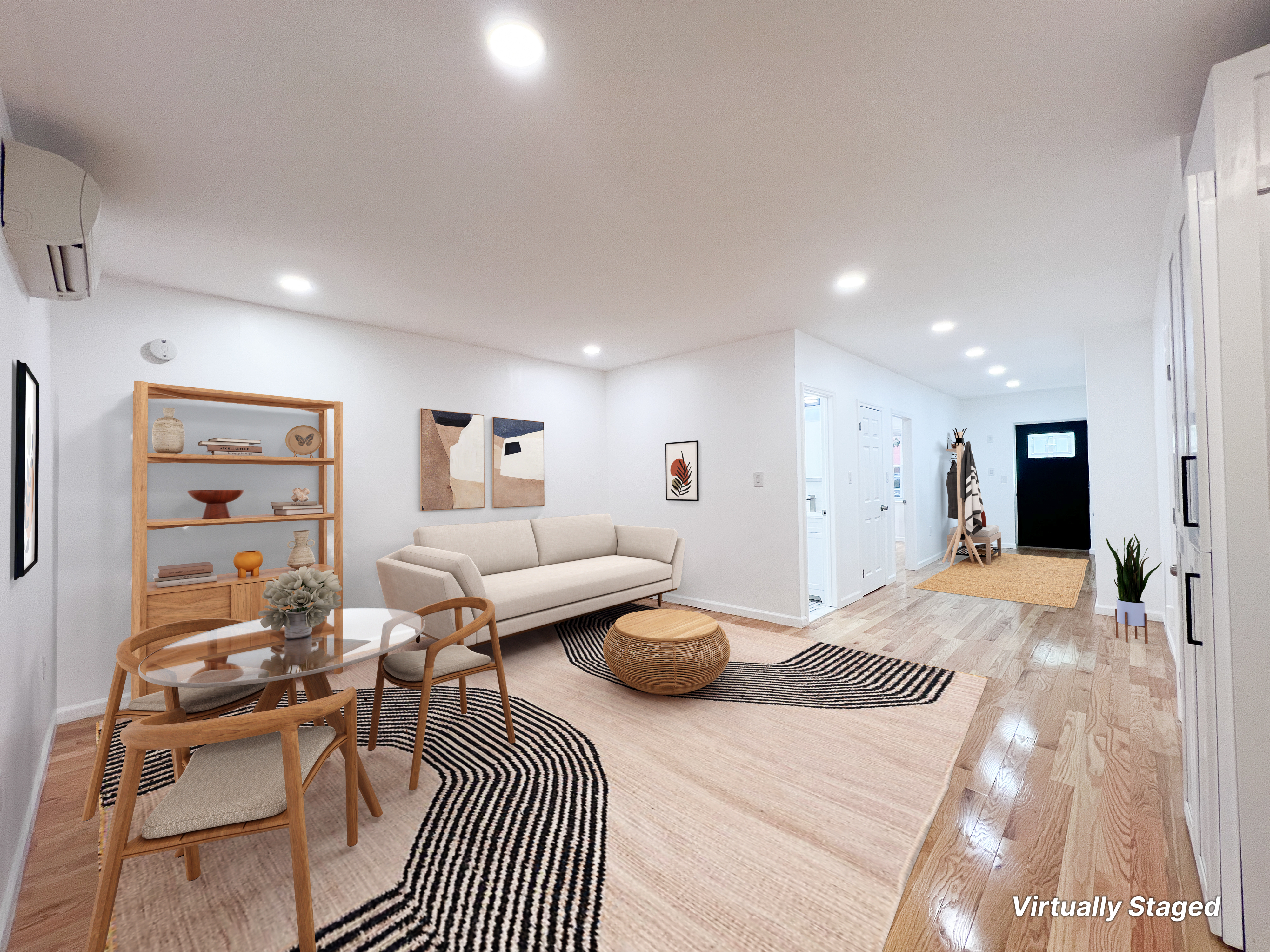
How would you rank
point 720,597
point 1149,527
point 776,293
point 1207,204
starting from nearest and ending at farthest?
point 1207,204, point 776,293, point 1149,527, point 720,597

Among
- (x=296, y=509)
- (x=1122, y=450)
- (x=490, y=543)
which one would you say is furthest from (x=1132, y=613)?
(x=296, y=509)

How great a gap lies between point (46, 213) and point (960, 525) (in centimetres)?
869

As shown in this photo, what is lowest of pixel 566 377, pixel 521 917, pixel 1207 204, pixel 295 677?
pixel 521 917

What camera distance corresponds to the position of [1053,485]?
8219 mm

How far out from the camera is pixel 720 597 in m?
4.92

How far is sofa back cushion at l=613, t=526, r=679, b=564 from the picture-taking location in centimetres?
492

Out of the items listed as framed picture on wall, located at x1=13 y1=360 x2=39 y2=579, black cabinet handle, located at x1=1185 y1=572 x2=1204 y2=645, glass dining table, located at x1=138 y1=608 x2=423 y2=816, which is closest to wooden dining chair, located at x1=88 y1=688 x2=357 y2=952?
glass dining table, located at x1=138 y1=608 x2=423 y2=816

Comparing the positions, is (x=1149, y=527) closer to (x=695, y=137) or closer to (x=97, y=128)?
(x=695, y=137)

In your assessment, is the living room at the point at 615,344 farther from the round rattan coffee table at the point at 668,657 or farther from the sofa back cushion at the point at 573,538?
the sofa back cushion at the point at 573,538

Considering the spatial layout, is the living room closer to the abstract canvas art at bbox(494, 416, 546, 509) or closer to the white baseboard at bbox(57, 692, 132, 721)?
the white baseboard at bbox(57, 692, 132, 721)

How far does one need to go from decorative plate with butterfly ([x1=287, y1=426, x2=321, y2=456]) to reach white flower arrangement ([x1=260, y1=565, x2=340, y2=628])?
184cm

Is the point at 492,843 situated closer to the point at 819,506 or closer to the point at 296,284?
the point at 296,284

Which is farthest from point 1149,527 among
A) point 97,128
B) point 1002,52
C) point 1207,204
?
point 97,128

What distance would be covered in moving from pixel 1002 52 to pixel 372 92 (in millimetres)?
1945
